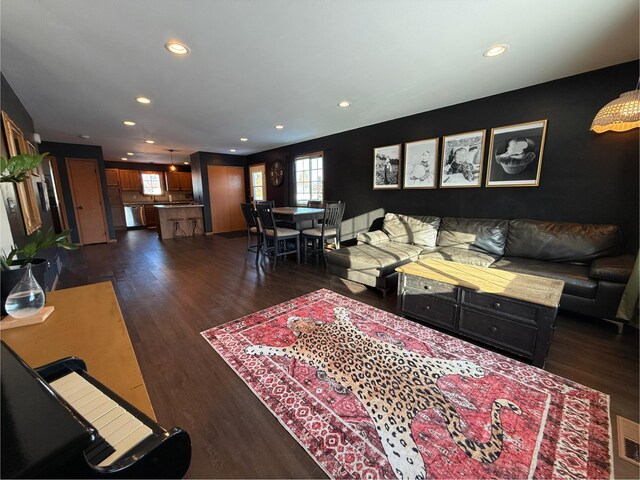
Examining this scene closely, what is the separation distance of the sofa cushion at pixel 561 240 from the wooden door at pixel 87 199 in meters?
8.71

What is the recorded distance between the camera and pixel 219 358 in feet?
6.45

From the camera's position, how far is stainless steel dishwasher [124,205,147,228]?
30.6ft

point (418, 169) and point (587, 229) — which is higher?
point (418, 169)

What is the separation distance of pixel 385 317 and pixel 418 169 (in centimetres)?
270

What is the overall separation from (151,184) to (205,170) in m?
4.37

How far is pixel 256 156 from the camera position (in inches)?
309

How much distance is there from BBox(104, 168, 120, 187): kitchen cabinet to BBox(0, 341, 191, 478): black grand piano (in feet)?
36.2

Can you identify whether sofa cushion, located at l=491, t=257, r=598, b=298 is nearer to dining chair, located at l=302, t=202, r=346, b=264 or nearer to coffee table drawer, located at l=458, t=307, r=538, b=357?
coffee table drawer, located at l=458, t=307, r=538, b=357

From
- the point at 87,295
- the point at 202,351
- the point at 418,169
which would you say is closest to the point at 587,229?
the point at 418,169

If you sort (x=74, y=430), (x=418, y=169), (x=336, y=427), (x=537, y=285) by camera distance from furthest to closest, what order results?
(x=418, y=169)
(x=537, y=285)
(x=336, y=427)
(x=74, y=430)

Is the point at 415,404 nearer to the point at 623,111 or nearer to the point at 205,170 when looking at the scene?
the point at 623,111

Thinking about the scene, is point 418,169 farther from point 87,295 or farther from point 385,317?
point 87,295

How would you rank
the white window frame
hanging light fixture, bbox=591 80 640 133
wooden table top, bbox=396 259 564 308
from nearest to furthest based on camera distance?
wooden table top, bbox=396 259 564 308 < hanging light fixture, bbox=591 80 640 133 < the white window frame

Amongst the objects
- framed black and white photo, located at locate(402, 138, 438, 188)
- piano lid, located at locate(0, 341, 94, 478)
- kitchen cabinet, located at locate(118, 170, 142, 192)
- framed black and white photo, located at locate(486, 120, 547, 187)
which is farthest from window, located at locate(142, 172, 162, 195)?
piano lid, located at locate(0, 341, 94, 478)
